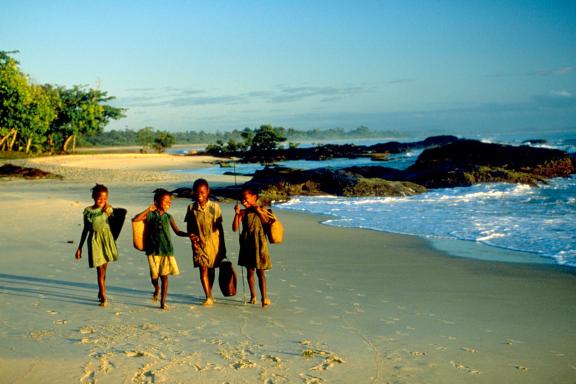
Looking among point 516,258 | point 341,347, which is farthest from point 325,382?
point 516,258

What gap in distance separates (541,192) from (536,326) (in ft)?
53.5

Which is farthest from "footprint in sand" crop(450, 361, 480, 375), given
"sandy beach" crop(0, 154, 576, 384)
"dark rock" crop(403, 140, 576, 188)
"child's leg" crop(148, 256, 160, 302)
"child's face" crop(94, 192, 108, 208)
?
"dark rock" crop(403, 140, 576, 188)

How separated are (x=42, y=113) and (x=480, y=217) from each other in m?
40.9

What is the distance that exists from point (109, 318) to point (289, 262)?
356 centimetres

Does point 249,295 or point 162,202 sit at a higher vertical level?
point 162,202

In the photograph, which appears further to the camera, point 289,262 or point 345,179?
point 345,179

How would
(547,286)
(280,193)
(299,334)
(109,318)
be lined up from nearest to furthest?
(299,334) → (109,318) → (547,286) → (280,193)

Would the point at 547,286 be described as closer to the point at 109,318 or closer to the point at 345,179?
the point at 109,318

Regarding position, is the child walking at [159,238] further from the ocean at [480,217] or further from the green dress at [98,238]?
the ocean at [480,217]

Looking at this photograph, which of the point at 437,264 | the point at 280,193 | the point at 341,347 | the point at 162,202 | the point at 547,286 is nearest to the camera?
the point at 341,347

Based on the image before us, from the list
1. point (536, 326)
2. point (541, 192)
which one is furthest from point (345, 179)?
point (536, 326)

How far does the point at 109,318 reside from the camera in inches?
228

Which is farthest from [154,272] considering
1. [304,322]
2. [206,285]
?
[304,322]

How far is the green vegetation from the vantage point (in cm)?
4384
